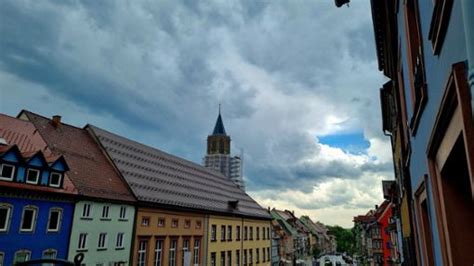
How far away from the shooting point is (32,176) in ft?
67.5

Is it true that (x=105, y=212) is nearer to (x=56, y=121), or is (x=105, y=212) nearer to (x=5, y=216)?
(x=5, y=216)

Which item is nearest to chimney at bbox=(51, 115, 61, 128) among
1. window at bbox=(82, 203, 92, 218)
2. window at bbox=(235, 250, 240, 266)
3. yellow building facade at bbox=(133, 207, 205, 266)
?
window at bbox=(82, 203, 92, 218)

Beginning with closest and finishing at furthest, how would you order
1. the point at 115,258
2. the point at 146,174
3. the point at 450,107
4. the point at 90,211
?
the point at 450,107
the point at 90,211
the point at 115,258
the point at 146,174

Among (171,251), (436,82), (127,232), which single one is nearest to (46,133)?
(127,232)

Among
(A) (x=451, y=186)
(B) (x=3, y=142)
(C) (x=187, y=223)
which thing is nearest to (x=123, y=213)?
(C) (x=187, y=223)

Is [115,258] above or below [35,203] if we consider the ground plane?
below

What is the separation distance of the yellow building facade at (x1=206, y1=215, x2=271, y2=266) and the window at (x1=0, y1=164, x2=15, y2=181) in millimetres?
21424

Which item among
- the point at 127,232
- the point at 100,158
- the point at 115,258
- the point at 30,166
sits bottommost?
the point at 115,258

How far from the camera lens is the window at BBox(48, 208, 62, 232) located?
20938 mm

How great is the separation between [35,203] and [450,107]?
866 inches

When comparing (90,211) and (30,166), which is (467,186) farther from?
(90,211)

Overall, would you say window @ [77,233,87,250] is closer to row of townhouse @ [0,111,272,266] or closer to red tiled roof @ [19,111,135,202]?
row of townhouse @ [0,111,272,266]

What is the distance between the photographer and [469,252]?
3.42m

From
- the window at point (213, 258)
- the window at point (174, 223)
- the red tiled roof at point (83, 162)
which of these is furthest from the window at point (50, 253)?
the window at point (213, 258)
